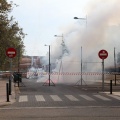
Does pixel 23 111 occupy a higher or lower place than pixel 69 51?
lower

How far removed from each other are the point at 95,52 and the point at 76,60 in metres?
4.19

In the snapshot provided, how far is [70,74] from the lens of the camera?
2008 inches

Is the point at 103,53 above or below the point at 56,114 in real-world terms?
above

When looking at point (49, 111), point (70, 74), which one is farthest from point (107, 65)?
point (49, 111)

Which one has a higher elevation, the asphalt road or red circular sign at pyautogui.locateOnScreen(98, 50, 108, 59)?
red circular sign at pyautogui.locateOnScreen(98, 50, 108, 59)

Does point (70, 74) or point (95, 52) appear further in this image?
point (95, 52)

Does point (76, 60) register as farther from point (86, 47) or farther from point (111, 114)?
point (111, 114)

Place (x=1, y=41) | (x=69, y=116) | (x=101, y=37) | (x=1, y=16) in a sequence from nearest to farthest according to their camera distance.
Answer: (x=69, y=116)
(x=1, y=16)
(x=1, y=41)
(x=101, y=37)

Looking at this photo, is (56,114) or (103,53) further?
(103,53)

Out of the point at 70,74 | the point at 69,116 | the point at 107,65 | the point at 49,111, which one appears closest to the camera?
the point at 69,116

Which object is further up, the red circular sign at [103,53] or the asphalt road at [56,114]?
the red circular sign at [103,53]

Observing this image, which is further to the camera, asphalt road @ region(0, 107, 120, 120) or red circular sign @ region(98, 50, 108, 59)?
red circular sign @ region(98, 50, 108, 59)

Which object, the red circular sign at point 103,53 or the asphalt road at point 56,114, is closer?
the asphalt road at point 56,114

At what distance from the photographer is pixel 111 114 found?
52.3 feet
